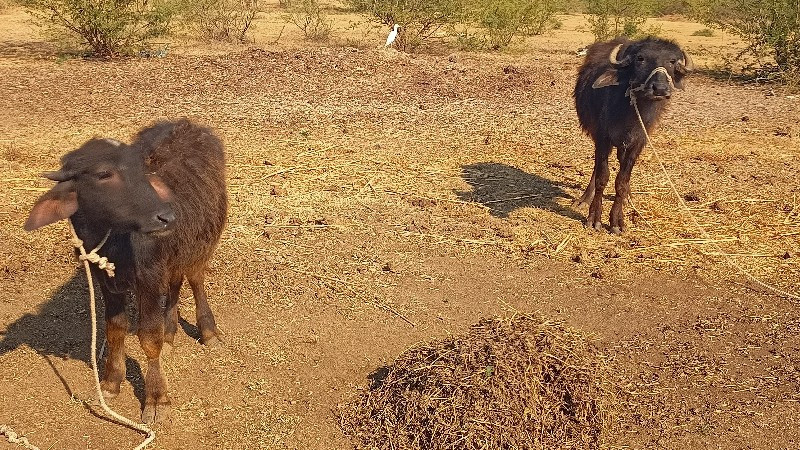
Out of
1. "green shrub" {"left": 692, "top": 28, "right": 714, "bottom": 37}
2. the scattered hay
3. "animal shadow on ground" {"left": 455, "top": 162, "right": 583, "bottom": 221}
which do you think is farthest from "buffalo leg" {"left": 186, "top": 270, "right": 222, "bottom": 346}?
"green shrub" {"left": 692, "top": 28, "right": 714, "bottom": 37}

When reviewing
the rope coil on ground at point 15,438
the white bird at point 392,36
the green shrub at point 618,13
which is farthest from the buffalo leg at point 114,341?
the green shrub at point 618,13

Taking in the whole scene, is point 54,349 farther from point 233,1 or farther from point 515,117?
point 233,1

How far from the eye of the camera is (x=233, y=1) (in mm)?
17953

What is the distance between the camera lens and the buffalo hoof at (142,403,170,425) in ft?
13.9

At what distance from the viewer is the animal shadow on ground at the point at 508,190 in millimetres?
7750

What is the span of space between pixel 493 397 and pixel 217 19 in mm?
15065

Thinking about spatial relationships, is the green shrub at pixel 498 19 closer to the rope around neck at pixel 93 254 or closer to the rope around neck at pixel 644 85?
the rope around neck at pixel 644 85

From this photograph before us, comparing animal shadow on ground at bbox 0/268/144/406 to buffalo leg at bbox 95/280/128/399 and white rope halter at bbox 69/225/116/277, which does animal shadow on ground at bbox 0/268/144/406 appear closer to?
buffalo leg at bbox 95/280/128/399

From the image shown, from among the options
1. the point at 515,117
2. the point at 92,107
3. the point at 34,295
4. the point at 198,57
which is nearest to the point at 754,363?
the point at 34,295

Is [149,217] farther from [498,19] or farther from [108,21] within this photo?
[498,19]

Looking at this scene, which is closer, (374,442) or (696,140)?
(374,442)

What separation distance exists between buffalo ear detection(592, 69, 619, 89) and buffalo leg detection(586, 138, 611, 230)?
60 centimetres

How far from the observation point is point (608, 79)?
6984mm

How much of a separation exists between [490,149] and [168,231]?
6454 mm
